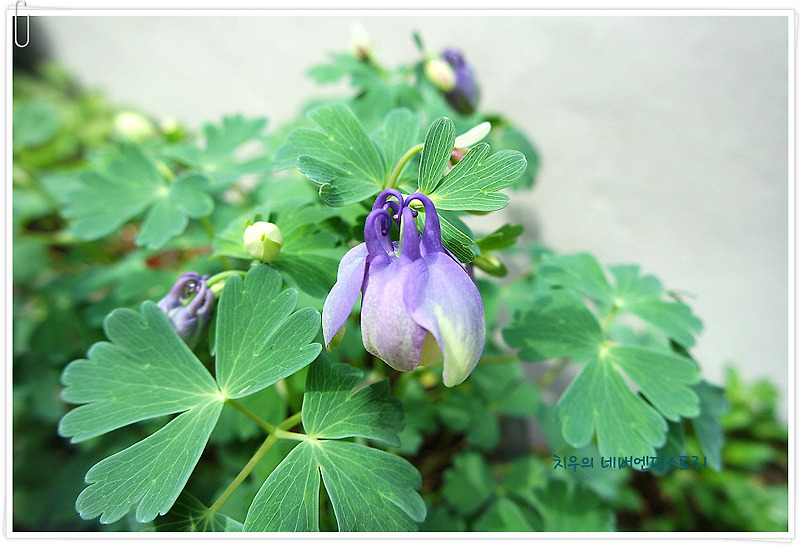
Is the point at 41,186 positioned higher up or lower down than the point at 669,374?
lower down

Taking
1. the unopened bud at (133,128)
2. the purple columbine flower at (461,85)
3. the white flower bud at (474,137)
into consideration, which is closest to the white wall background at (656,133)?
the purple columbine flower at (461,85)

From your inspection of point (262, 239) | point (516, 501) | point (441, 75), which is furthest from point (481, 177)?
point (516, 501)

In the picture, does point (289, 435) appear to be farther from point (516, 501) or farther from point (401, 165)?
point (516, 501)

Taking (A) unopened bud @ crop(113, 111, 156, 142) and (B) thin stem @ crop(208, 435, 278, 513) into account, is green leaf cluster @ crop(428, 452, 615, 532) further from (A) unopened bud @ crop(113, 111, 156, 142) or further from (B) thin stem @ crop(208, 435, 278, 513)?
(A) unopened bud @ crop(113, 111, 156, 142)

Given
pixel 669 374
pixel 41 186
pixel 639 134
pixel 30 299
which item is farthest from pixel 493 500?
pixel 41 186

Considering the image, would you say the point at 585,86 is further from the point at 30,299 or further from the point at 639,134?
the point at 30,299

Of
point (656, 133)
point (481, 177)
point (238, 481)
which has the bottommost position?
point (238, 481)

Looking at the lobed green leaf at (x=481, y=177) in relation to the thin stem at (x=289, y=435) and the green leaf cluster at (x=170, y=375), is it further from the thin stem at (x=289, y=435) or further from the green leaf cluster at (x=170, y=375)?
the thin stem at (x=289, y=435)
